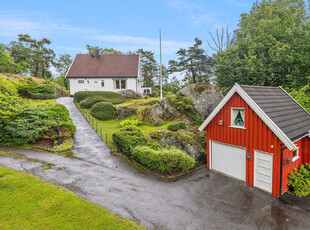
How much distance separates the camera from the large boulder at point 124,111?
23031 millimetres

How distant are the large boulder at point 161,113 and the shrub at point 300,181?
11.6 m

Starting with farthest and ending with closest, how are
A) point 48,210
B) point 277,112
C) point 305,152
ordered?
point 305,152
point 277,112
point 48,210

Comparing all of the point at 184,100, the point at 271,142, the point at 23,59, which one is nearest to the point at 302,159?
the point at 271,142

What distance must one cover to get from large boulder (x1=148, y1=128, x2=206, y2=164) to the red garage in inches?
55.2

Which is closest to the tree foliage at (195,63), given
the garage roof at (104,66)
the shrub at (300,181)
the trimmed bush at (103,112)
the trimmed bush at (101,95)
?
the garage roof at (104,66)

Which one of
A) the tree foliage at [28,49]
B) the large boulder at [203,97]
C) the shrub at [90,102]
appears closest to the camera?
the large boulder at [203,97]

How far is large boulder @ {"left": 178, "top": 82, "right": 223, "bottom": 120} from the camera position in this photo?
63.7ft

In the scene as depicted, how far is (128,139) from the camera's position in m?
13.1

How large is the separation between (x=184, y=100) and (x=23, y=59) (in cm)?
4297

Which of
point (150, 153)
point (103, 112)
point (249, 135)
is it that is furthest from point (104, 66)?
point (249, 135)

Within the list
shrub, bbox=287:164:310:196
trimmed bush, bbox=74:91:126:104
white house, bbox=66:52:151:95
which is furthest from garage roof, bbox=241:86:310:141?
white house, bbox=66:52:151:95

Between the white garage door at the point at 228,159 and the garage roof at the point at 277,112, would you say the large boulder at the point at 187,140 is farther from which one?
the garage roof at the point at 277,112

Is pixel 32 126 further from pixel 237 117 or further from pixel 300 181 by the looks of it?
pixel 300 181

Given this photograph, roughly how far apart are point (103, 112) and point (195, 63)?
23233 mm
